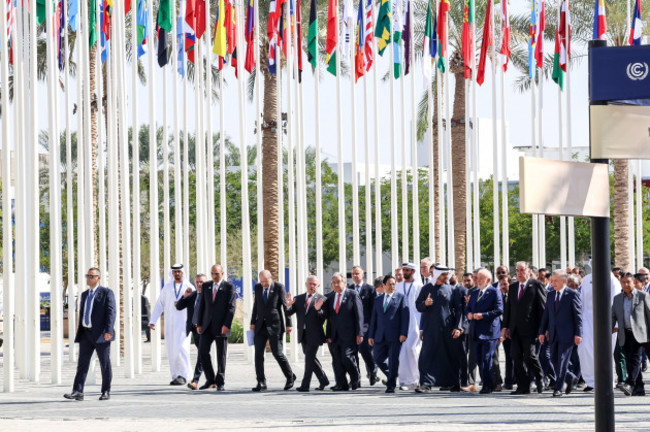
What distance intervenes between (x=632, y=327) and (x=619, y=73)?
1097 cm

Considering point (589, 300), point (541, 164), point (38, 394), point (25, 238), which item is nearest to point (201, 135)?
point (25, 238)

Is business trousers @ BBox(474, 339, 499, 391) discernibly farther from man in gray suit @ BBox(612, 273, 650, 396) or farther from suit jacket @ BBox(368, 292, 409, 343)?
man in gray suit @ BBox(612, 273, 650, 396)

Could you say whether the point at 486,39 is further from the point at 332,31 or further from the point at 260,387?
the point at 260,387

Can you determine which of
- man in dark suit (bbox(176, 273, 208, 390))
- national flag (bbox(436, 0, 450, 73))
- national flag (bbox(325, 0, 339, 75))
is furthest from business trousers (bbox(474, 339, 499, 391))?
national flag (bbox(436, 0, 450, 73))

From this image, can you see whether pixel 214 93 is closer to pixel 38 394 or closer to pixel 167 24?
pixel 167 24

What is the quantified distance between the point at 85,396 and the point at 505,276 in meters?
6.17

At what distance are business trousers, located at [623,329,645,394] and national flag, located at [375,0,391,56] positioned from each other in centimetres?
1262

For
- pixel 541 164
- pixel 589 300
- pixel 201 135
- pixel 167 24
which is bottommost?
pixel 589 300

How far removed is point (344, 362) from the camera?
19.8m

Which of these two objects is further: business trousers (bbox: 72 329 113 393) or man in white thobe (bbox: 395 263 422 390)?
man in white thobe (bbox: 395 263 422 390)

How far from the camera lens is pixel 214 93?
135 feet

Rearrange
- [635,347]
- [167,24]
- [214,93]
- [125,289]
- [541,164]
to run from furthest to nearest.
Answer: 1. [214,93]
2. [167,24]
3. [125,289]
4. [635,347]
5. [541,164]

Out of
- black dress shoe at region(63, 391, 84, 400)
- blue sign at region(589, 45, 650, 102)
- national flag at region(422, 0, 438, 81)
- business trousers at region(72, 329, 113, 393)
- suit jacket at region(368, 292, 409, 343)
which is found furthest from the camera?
national flag at region(422, 0, 438, 81)

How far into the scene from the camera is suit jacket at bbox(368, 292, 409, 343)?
19953mm
